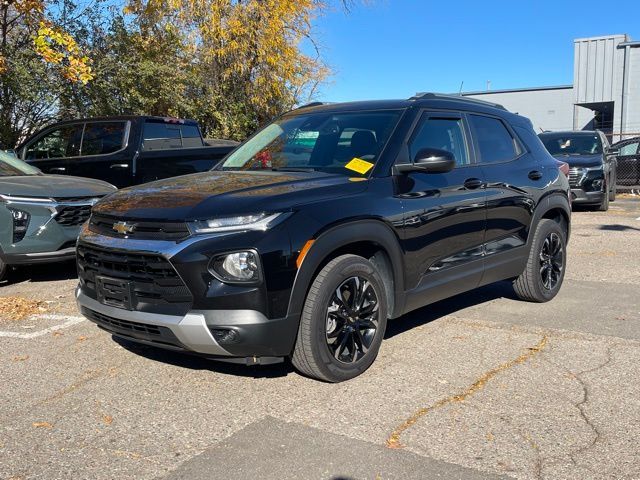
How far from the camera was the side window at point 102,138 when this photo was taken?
9656 mm

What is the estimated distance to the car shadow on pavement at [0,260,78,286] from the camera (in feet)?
25.0

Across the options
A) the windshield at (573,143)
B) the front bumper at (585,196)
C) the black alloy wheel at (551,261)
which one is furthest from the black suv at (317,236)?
the windshield at (573,143)

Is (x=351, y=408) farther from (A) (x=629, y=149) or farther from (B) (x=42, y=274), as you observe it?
(A) (x=629, y=149)

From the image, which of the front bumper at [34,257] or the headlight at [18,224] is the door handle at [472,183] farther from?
the headlight at [18,224]

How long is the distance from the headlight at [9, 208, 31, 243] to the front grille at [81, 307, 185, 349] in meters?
3.01

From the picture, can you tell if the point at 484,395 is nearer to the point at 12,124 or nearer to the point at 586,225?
the point at 586,225

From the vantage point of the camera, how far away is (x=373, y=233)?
4.15 meters

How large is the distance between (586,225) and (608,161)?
10.6ft

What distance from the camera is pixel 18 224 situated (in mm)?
6711

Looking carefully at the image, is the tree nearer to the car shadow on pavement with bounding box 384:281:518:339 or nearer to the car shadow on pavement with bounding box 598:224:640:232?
the car shadow on pavement with bounding box 384:281:518:339

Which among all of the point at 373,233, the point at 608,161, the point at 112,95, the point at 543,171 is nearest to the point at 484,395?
the point at 373,233

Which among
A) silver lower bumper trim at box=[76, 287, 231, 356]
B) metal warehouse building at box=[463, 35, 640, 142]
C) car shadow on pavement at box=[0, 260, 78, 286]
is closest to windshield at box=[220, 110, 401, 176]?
silver lower bumper trim at box=[76, 287, 231, 356]

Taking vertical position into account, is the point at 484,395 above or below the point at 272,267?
below

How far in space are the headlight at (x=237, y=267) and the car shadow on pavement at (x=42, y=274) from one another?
15.6 feet
